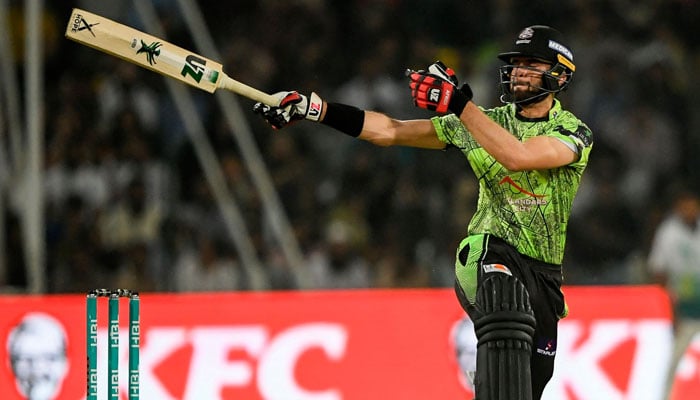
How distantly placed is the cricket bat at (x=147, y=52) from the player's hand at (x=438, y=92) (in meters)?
0.63

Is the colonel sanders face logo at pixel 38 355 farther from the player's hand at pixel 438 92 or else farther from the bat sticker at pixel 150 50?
the player's hand at pixel 438 92

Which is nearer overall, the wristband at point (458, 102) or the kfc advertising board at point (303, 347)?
the wristband at point (458, 102)

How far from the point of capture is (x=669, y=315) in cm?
830

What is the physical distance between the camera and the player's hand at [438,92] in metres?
5.32

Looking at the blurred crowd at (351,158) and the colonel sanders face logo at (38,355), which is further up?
the blurred crowd at (351,158)

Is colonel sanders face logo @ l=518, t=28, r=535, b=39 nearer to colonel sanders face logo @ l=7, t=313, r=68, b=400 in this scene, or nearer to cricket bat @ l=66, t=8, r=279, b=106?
cricket bat @ l=66, t=8, r=279, b=106

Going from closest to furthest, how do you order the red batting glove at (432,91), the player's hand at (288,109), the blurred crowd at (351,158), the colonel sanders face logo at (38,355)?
the red batting glove at (432,91) → the player's hand at (288,109) → the colonel sanders face logo at (38,355) → the blurred crowd at (351,158)

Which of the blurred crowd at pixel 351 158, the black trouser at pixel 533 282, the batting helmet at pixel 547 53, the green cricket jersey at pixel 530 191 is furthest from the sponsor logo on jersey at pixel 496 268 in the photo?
the blurred crowd at pixel 351 158

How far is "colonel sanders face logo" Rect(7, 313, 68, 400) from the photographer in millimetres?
7789

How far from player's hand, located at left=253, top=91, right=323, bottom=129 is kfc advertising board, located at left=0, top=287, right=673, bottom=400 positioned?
2.51m

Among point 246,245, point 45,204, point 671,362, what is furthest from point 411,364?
point 45,204

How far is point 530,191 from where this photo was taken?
18.2 ft

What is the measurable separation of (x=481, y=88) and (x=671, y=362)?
353 centimetres

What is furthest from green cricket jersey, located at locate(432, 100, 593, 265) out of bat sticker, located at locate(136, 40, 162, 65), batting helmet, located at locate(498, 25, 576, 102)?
bat sticker, located at locate(136, 40, 162, 65)
